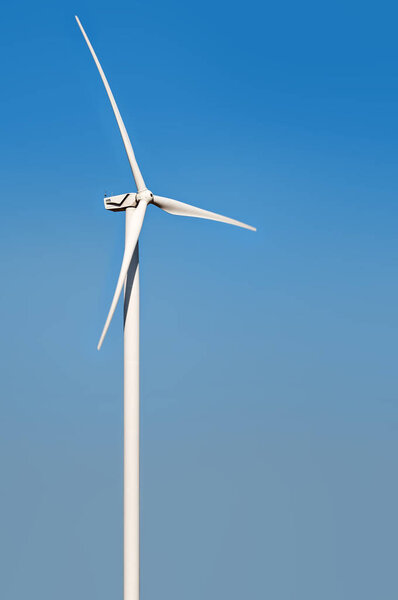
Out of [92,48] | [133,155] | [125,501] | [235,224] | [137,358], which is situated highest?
[92,48]

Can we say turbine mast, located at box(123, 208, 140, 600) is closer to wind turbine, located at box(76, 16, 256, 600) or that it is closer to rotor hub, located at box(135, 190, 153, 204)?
wind turbine, located at box(76, 16, 256, 600)

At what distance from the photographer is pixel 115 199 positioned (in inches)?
891

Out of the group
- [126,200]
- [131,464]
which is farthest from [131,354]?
[126,200]

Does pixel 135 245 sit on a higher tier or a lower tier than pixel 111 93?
lower

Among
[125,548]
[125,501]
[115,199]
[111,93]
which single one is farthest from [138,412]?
[111,93]

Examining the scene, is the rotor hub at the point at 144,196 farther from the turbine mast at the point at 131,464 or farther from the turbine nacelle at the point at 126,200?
the turbine mast at the point at 131,464

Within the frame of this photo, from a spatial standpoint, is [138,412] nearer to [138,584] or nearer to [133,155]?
[138,584]

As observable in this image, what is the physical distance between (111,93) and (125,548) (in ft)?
44.7

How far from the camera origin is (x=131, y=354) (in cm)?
2153

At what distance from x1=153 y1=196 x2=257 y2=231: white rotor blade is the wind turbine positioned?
1.7 inches

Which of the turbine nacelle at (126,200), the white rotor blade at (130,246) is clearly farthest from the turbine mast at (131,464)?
the turbine nacelle at (126,200)

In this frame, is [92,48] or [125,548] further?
[92,48]

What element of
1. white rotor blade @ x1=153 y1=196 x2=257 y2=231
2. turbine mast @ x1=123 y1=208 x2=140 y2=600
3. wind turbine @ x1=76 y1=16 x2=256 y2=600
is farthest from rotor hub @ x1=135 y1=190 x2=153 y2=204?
turbine mast @ x1=123 y1=208 x2=140 y2=600

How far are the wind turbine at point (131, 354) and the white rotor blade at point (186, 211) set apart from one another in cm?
4
